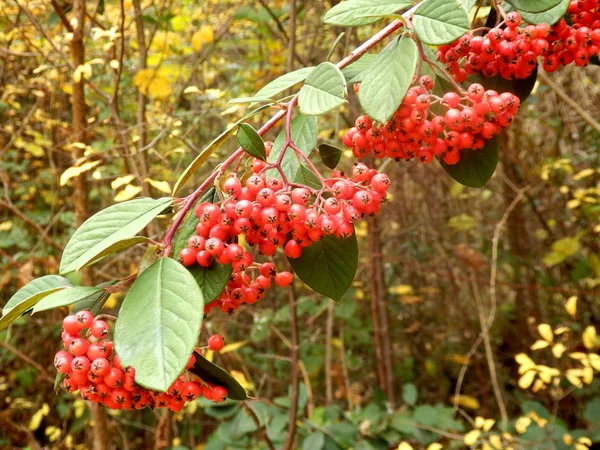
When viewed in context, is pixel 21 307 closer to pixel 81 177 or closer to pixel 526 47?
pixel 526 47

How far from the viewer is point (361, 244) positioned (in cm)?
397

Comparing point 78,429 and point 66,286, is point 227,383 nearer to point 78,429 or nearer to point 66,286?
point 66,286

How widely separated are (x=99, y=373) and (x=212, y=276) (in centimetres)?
19

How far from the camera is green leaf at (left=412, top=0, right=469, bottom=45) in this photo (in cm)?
72

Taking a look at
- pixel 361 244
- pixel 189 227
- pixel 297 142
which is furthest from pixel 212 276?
pixel 361 244

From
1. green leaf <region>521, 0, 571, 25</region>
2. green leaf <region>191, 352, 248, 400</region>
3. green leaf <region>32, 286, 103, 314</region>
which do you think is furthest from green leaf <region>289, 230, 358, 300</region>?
green leaf <region>521, 0, 571, 25</region>

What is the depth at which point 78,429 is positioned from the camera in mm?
3869

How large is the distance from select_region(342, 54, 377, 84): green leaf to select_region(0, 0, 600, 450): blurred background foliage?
80.8 inches

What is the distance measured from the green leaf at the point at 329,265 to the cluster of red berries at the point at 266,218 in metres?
0.08

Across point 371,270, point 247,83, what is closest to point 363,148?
point 371,270

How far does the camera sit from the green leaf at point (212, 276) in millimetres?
747

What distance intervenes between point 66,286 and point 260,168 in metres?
0.33

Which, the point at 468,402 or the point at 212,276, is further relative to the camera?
the point at 468,402

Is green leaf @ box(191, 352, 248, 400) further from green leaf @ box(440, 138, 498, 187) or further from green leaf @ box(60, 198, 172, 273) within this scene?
green leaf @ box(440, 138, 498, 187)
